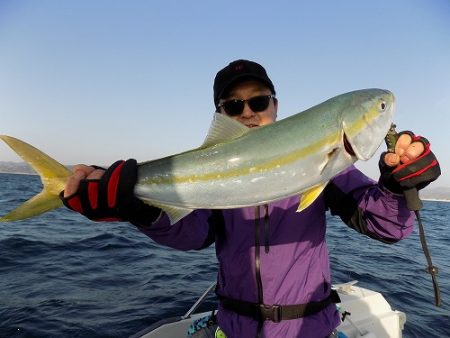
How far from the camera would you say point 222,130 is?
2836 mm

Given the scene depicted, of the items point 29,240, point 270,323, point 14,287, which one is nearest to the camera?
point 270,323

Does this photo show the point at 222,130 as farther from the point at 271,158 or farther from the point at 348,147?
the point at 348,147

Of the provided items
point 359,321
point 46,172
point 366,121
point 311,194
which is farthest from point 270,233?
point 359,321

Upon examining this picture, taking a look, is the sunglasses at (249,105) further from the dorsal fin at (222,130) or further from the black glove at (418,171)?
the black glove at (418,171)

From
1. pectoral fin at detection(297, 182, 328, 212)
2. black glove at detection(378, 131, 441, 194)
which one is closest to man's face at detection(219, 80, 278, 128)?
pectoral fin at detection(297, 182, 328, 212)

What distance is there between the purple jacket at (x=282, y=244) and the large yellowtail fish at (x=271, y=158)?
643 mm

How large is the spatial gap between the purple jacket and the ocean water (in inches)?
176

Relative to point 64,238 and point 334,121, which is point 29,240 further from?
point 334,121

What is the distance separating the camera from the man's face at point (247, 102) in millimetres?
4250

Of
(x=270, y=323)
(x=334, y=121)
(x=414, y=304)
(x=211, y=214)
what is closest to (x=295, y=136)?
(x=334, y=121)

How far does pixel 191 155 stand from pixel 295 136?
85 cm

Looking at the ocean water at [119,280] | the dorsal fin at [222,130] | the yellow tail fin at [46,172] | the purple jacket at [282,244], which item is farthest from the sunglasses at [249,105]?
the ocean water at [119,280]

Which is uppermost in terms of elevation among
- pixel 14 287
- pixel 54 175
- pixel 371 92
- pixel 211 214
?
pixel 371 92

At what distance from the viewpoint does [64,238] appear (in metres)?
15.0
